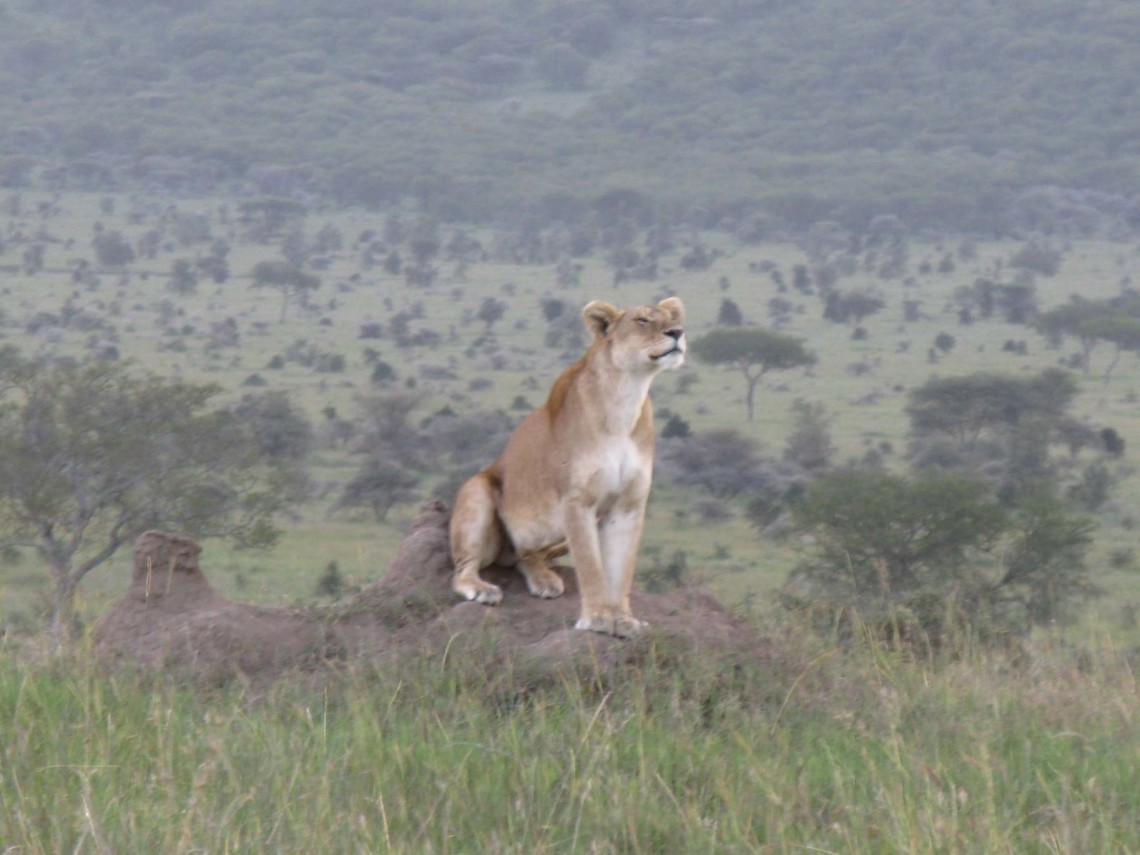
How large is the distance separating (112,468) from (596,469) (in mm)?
13213

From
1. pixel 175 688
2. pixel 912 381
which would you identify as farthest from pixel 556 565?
pixel 912 381

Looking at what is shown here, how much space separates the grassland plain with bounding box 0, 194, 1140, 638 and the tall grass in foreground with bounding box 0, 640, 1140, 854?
216cm

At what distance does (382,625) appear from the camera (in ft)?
18.2

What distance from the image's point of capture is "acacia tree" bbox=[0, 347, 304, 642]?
56.1 ft

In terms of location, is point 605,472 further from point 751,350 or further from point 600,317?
point 751,350

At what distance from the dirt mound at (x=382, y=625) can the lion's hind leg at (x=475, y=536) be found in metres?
0.08

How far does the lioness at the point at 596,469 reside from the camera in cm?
528

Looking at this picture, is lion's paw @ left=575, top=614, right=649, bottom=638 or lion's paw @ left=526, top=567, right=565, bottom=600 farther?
lion's paw @ left=526, top=567, right=565, bottom=600

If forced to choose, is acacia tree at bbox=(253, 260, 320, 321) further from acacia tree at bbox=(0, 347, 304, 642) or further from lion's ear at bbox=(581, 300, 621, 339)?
lion's ear at bbox=(581, 300, 621, 339)

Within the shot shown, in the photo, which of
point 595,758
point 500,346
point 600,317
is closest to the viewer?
point 595,758

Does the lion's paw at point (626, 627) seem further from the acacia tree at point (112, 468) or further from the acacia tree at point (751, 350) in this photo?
the acacia tree at point (751, 350)

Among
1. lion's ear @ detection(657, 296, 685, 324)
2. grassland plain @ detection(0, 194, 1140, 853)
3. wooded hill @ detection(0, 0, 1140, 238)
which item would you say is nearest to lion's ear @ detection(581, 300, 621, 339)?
lion's ear @ detection(657, 296, 685, 324)

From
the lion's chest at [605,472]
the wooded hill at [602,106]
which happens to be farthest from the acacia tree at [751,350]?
the wooded hill at [602,106]

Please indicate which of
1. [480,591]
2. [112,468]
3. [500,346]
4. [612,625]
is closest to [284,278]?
[500,346]
